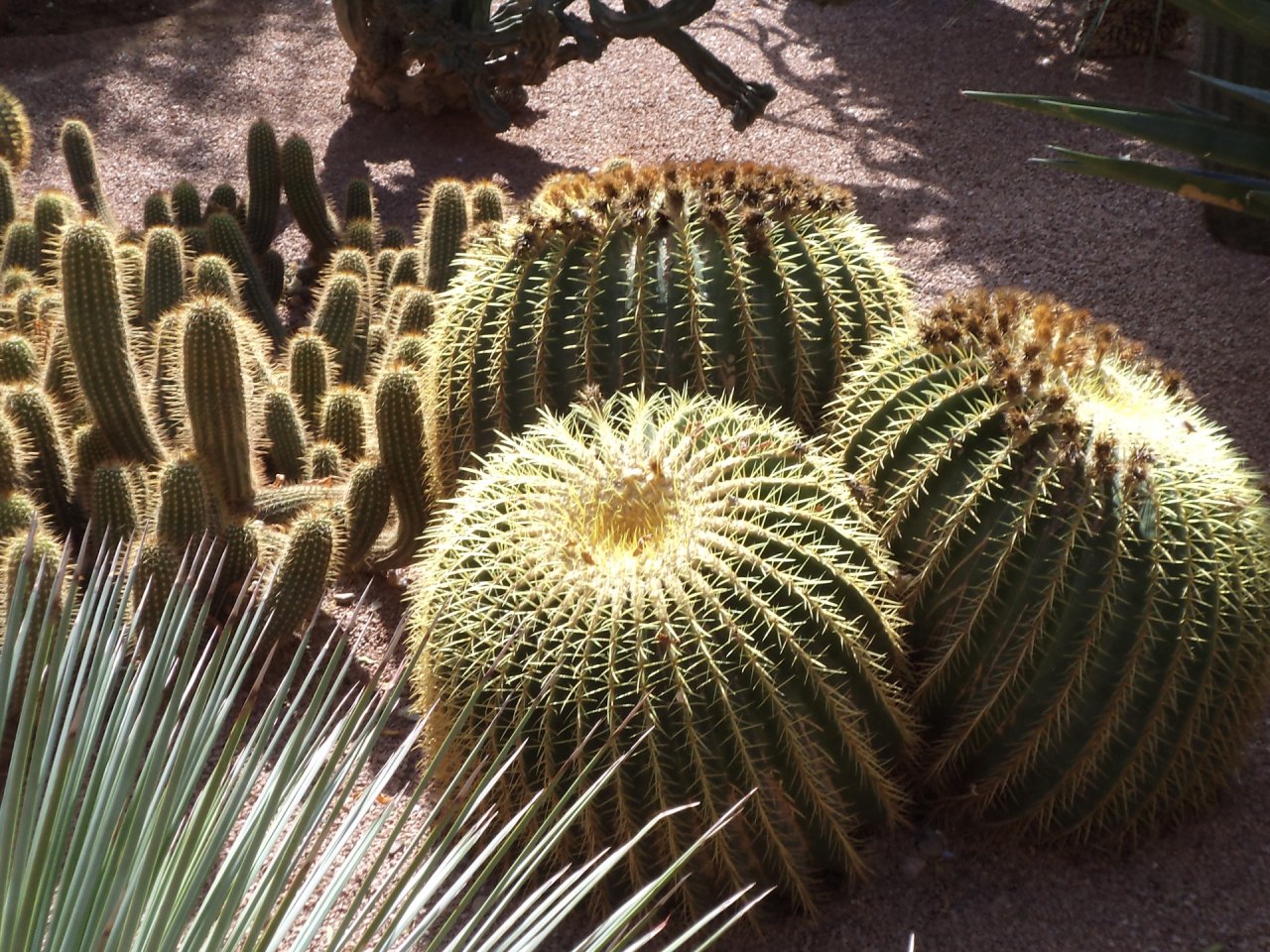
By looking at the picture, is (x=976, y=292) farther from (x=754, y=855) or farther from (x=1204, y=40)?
(x=1204, y=40)

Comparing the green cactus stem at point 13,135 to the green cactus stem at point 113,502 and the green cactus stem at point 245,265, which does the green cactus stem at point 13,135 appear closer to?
the green cactus stem at point 245,265

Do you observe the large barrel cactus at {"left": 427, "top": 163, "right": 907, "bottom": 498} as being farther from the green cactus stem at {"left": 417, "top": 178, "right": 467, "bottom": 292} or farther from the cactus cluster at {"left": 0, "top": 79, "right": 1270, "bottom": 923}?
the green cactus stem at {"left": 417, "top": 178, "right": 467, "bottom": 292}

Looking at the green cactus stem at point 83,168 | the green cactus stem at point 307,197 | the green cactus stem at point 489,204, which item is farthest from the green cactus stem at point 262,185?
the green cactus stem at point 489,204

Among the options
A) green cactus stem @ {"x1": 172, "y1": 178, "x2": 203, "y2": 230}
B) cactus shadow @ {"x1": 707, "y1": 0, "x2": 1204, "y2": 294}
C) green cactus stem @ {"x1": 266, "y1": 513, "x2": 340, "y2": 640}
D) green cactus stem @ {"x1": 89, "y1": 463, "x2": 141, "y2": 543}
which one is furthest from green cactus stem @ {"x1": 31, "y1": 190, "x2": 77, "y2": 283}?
cactus shadow @ {"x1": 707, "y1": 0, "x2": 1204, "y2": 294}

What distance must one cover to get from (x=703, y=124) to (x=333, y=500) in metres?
4.19

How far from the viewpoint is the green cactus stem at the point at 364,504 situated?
336 cm

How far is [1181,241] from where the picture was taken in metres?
5.14

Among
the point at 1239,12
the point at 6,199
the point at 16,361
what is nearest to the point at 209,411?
the point at 16,361

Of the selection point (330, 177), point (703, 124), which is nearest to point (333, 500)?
point (330, 177)

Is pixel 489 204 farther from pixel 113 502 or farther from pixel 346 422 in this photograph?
pixel 113 502

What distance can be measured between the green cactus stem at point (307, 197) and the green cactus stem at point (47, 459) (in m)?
2.10

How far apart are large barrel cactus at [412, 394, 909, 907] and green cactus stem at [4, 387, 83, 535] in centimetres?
162

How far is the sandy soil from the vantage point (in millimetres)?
2383

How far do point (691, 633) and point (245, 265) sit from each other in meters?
3.50
